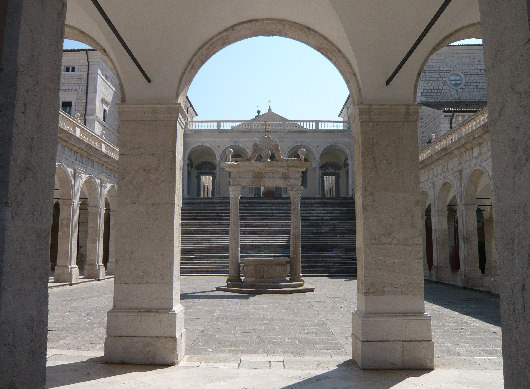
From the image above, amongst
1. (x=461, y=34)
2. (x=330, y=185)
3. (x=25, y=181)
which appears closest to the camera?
(x=25, y=181)

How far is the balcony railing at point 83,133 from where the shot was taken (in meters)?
16.8

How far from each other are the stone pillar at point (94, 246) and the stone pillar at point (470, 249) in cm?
1548

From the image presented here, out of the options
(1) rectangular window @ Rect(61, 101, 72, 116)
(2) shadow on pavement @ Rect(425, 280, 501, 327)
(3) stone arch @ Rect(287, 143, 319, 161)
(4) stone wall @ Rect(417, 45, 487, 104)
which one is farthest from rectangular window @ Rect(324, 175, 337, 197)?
(2) shadow on pavement @ Rect(425, 280, 501, 327)

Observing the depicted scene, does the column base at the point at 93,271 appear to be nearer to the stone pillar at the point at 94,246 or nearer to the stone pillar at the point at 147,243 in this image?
the stone pillar at the point at 94,246

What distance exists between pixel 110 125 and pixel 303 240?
50.9 ft

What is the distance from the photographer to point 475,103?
1085 inches

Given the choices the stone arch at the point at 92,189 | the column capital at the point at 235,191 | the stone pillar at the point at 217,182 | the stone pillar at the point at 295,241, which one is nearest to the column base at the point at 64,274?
the stone arch at the point at 92,189

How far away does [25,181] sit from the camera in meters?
2.31

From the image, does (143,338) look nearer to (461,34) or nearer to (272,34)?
(272,34)

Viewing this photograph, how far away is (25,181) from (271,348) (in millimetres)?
5129

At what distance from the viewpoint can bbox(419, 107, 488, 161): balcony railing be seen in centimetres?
1525

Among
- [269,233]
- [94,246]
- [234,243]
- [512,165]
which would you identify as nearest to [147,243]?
[512,165]

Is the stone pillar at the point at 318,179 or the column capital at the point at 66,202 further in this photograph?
the stone pillar at the point at 318,179

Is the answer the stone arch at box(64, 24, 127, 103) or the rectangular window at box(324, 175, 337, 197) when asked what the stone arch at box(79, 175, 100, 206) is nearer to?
the stone arch at box(64, 24, 127, 103)
